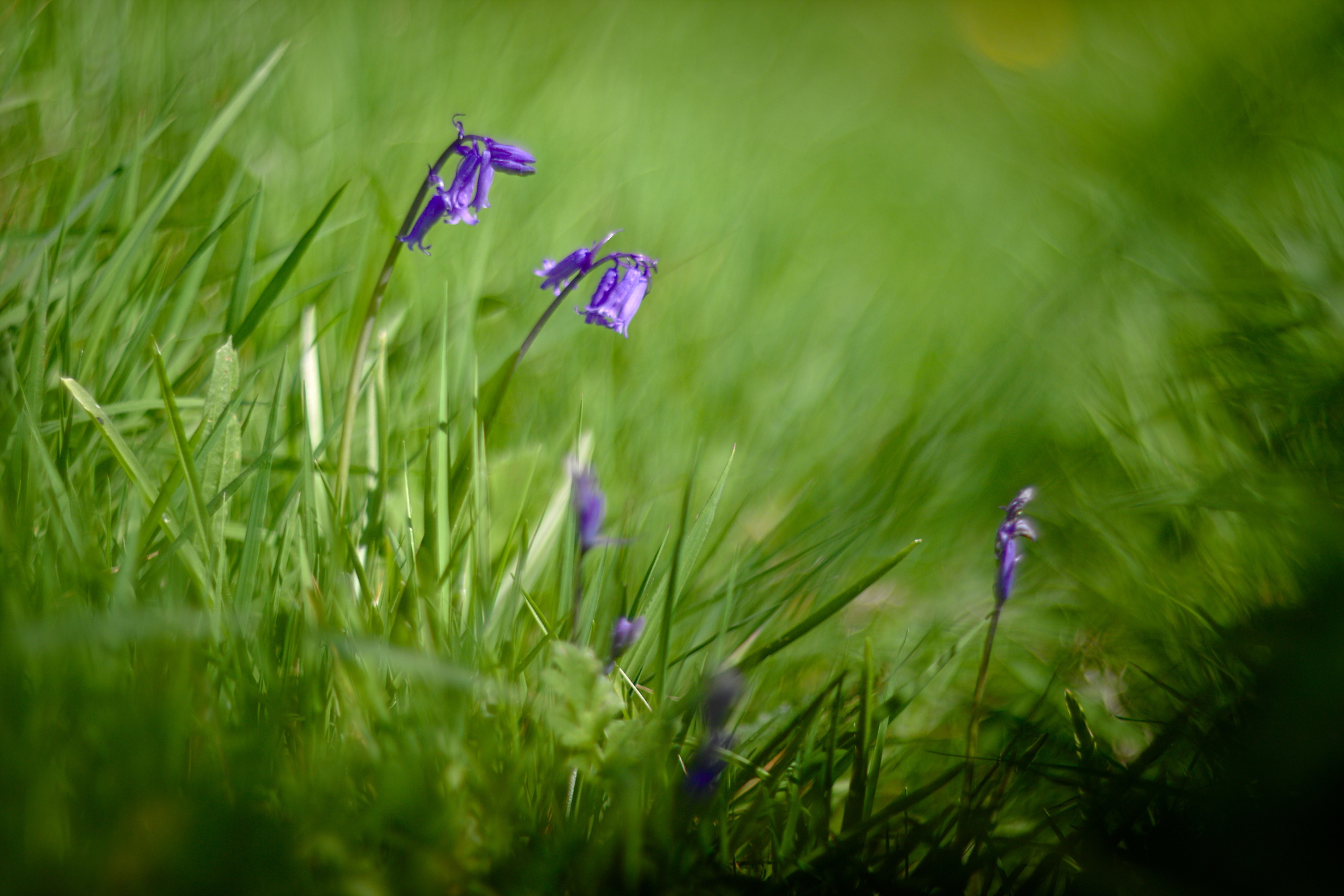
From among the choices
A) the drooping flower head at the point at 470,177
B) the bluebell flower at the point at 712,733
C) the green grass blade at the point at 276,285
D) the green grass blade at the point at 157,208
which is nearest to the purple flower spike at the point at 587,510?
the bluebell flower at the point at 712,733

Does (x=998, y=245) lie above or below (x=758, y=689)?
above

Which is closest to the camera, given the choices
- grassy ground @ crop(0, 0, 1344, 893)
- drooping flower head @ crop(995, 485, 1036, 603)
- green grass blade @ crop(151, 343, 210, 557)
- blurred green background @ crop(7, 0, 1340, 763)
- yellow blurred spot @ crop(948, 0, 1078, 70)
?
grassy ground @ crop(0, 0, 1344, 893)

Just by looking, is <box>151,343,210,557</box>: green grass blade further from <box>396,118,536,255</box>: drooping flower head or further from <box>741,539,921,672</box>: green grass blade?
<box>741,539,921,672</box>: green grass blade

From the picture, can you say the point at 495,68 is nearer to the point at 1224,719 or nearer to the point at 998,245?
the point at 998,245

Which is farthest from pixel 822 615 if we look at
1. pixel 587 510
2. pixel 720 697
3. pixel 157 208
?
pixel 157 208

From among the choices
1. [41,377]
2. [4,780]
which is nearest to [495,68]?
[41,377]

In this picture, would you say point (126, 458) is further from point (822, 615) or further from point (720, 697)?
point (822, 615)

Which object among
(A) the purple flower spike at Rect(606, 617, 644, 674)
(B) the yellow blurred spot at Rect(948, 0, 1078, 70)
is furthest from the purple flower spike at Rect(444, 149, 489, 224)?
(B) the yellow blurred spot at Rect(948, 0, 1078, 70)
